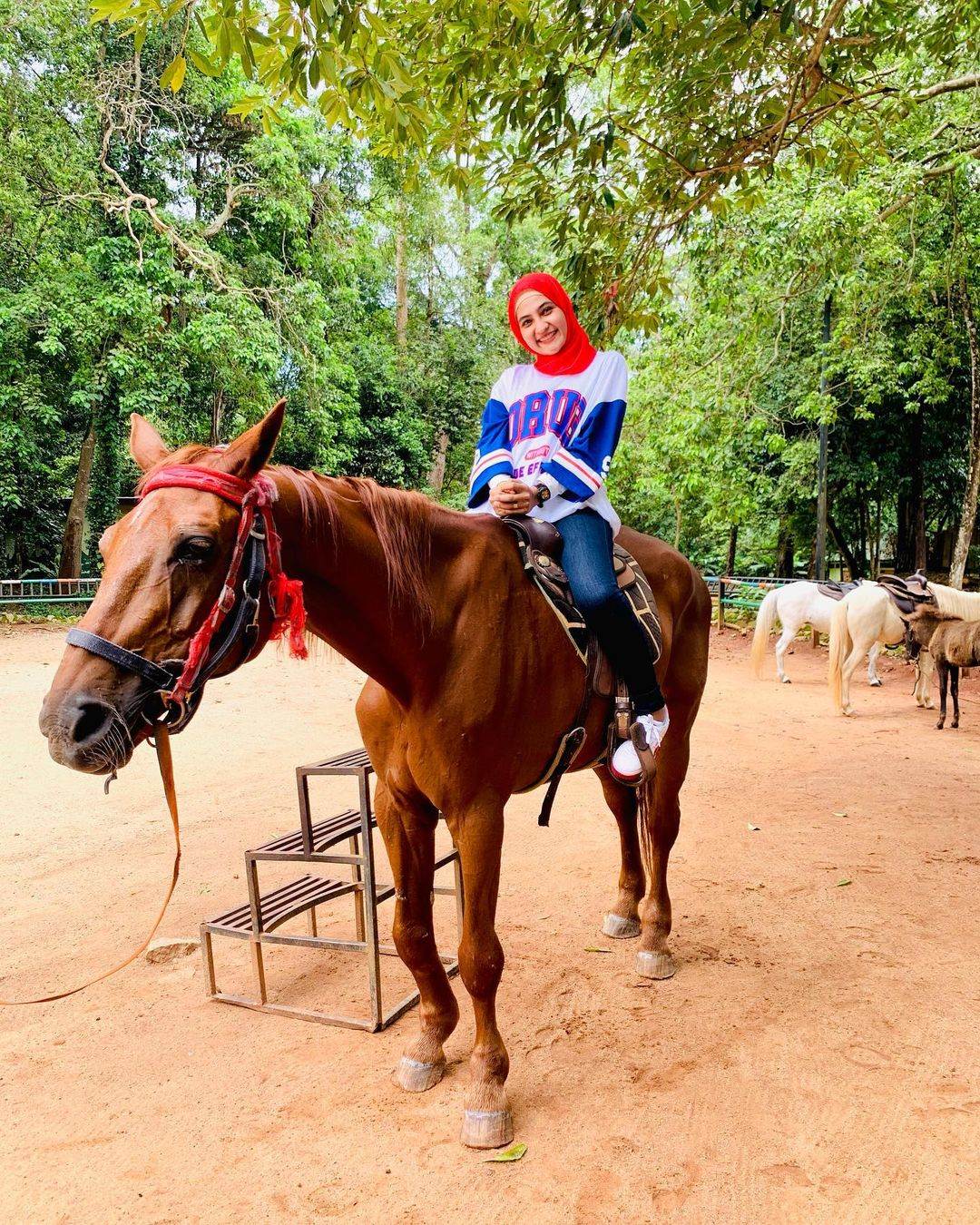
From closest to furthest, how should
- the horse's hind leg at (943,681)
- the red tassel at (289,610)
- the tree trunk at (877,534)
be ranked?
the red tassel at (289,610), the horse's hind leg at (943,681), the tree trunk at (877,534)

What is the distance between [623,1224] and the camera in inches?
80.2

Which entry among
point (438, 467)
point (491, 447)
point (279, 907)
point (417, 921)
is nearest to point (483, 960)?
point (417, 921)

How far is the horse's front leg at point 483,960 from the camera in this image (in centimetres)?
236

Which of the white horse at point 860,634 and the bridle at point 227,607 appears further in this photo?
the white horse at point 860,634

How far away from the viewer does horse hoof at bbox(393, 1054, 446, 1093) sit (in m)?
2.61

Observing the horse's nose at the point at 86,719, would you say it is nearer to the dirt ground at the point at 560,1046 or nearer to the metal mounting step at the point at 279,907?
the dirt ground at the point at 560,1046

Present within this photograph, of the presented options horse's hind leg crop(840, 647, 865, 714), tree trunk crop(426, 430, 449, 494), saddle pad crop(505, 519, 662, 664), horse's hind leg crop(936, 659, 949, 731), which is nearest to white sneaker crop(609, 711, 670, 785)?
saddle pad crop(505, 519, 662, 664)

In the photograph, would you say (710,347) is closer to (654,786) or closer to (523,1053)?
(654,786)

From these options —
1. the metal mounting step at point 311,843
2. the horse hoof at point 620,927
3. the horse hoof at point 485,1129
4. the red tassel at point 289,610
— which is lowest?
the horse hoof at point 620,927

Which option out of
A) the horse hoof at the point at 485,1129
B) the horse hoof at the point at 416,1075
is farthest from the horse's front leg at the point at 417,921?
the horse hoof at the point at 485,1129

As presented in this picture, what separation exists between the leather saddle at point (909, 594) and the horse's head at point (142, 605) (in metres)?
8.61

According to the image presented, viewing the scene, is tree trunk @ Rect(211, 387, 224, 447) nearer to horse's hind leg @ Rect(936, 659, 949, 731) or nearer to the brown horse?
horse's hind leg @ Rect(936, 659, 949, 731)

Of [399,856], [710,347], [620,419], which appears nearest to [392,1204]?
[399,856]

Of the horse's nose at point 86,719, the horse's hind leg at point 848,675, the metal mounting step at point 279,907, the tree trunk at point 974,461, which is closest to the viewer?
the horse's nose at point 86,719
